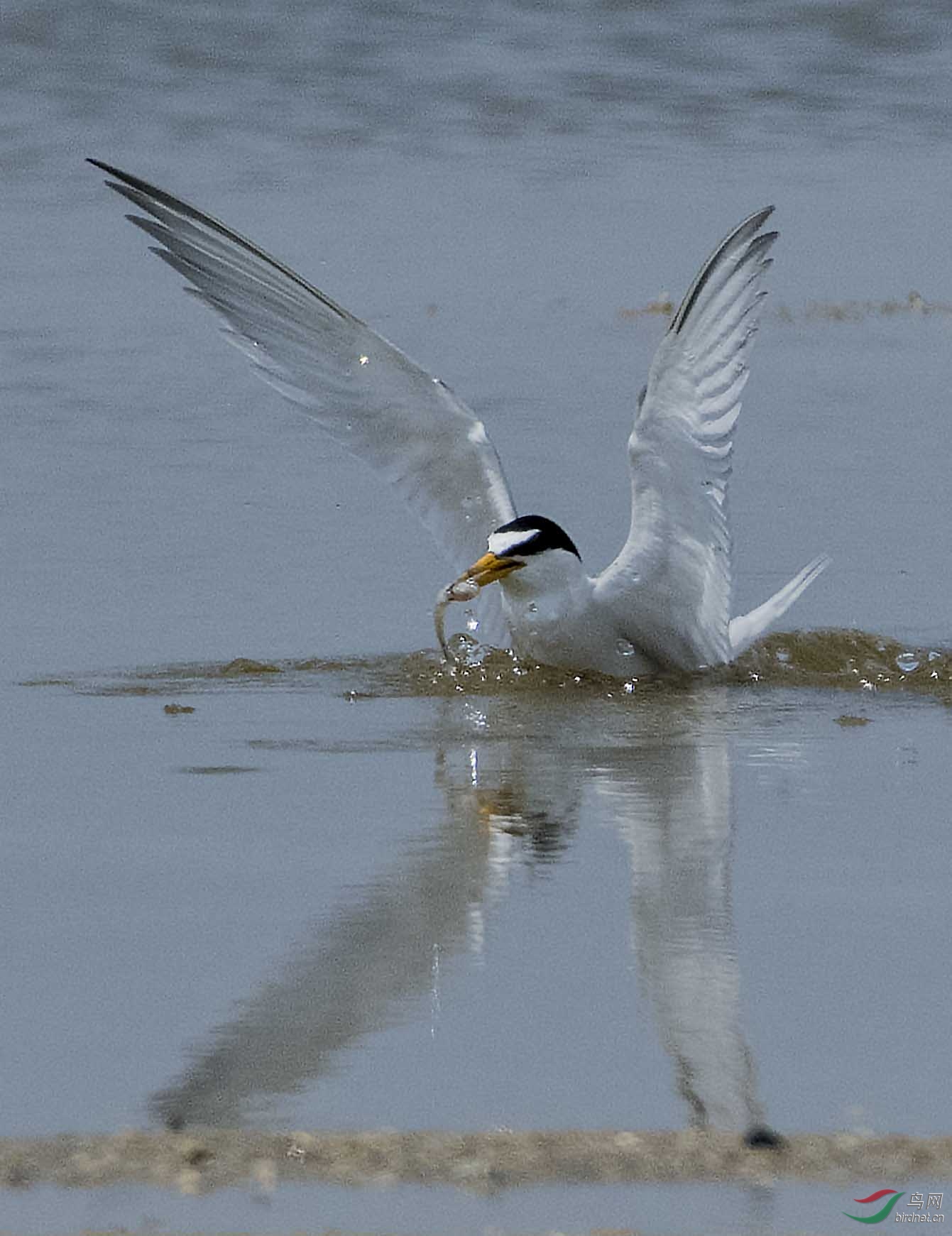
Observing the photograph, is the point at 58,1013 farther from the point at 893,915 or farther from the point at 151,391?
the point at 151,391

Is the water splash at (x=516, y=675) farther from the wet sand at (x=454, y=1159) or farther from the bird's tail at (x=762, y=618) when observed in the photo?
the wet sand at (x=454, y=1159)

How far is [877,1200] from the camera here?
3508mm

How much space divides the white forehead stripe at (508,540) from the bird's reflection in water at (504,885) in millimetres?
581

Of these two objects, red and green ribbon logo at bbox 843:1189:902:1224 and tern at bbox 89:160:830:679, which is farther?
tern at bbox 89:160:830:679

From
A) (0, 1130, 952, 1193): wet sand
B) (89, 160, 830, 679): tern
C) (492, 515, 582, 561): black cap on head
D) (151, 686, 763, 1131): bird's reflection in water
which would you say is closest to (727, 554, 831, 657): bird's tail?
(89, 160, 830, 679): tern

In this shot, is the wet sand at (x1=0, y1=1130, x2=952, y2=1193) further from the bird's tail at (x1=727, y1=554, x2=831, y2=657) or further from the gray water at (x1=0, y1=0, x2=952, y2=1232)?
the bird's tail at (x1=727, y1=554, x2=831, y2=657)

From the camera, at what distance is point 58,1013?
423cm

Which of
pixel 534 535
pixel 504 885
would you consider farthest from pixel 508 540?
pixel 504 885

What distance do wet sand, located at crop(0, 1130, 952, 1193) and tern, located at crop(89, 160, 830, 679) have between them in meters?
3.79

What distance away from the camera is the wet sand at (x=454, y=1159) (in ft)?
11.7

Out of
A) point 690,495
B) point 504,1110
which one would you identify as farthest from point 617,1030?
point 690,495

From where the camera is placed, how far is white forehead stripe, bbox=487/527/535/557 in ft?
24.4

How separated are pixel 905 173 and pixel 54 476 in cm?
781

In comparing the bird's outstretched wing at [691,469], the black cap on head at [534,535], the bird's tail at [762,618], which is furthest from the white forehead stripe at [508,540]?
the bird's tail at [762,618]
